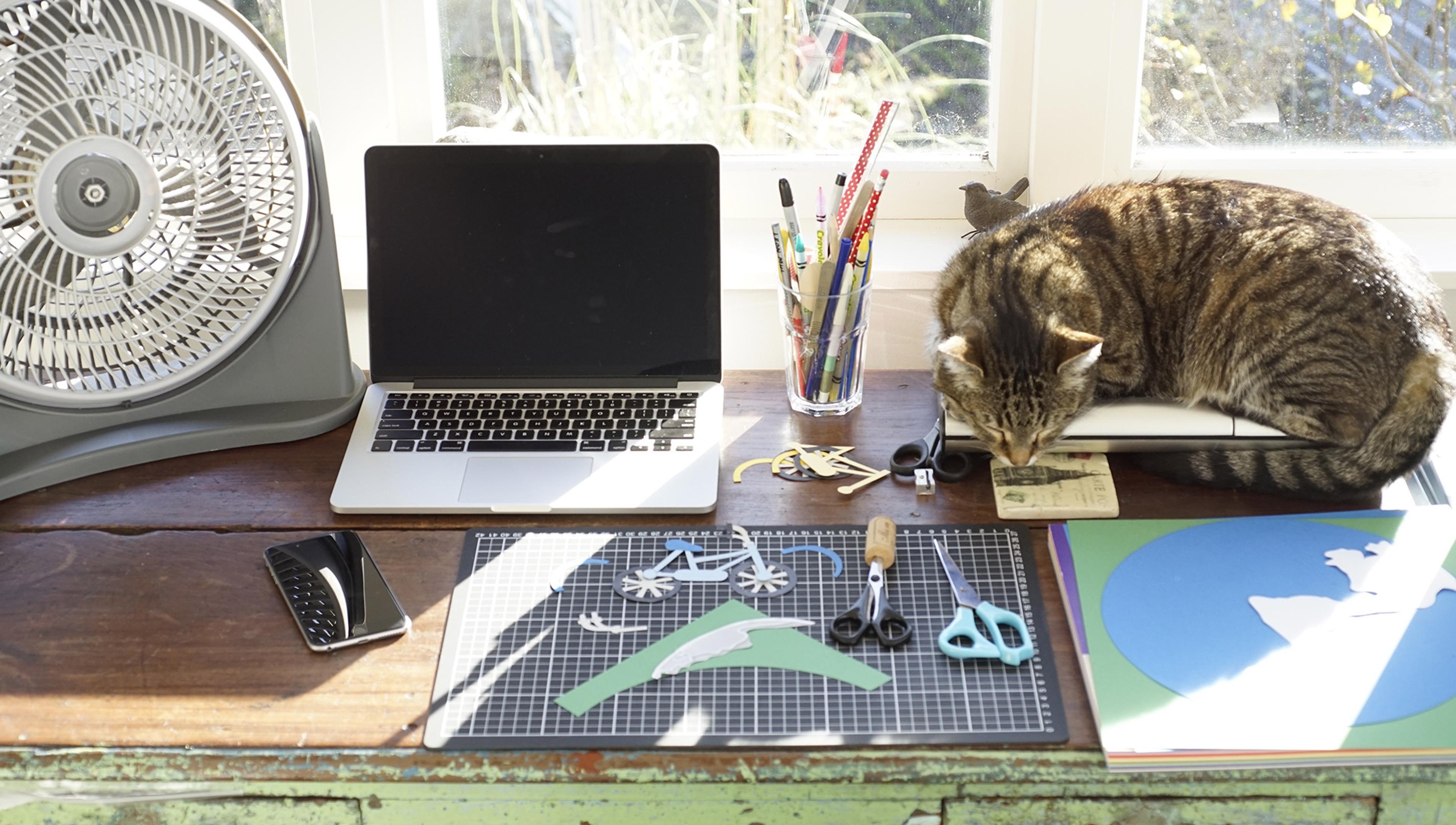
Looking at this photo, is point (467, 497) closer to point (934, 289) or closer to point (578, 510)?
point (578, 510)

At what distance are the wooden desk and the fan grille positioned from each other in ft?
0.60

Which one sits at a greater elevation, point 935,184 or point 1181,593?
point 935,184

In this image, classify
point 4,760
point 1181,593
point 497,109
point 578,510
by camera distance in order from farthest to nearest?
1. point 497,109
2. point 578,510
3. point 1181,593
4. point 4,760

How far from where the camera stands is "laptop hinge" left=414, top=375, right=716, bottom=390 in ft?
3.81

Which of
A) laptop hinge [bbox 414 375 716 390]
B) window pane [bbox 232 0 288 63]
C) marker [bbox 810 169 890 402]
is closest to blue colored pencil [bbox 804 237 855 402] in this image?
marker [bbox 810 169 890 402]

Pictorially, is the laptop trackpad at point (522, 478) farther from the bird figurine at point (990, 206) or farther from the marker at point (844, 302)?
the bird figurine at point (990, 206)

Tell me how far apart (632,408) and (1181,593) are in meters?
0.53

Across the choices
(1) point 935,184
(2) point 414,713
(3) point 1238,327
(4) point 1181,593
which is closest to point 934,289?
(1) point 935,184

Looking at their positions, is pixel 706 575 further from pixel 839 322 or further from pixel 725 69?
pixel 725 69

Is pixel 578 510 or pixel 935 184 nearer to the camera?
pixel 578 510

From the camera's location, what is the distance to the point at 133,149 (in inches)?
38.3

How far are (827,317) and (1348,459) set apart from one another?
1.60ft

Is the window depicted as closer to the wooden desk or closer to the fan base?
the fan base

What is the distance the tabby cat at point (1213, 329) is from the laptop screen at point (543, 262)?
10.8 inches
